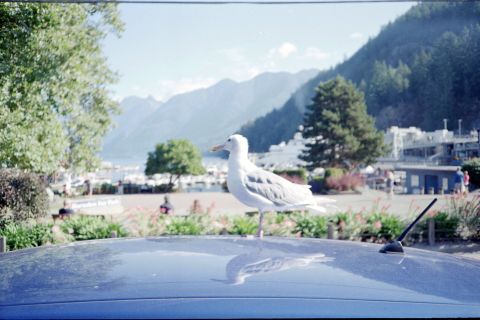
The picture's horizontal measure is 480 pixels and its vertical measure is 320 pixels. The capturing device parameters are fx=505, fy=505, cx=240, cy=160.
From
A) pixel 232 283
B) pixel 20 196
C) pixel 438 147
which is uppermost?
pixel 438 147

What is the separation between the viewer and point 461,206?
449 inches

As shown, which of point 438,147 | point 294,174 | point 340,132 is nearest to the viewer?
point 438,147

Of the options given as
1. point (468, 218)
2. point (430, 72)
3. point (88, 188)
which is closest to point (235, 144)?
point (468, 218)

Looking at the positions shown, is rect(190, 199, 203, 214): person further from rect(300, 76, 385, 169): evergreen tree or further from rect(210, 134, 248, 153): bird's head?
rect(300, 76, 385, 169): evergreen tree

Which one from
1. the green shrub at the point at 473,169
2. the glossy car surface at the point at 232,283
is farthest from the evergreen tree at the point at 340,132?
the glossy car surface at the point at 232,283

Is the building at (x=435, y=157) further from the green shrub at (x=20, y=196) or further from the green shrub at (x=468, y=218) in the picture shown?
the green shrub at (x=20, y=196)

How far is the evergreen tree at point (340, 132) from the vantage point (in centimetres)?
4031

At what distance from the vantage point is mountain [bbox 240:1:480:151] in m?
24.2

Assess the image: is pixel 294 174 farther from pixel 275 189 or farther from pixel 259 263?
pixel 259 263

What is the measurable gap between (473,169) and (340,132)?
1953cm

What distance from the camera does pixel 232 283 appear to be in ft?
4.96

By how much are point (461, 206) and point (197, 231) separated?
19.9 feet

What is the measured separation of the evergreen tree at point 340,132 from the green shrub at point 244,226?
3028 centimetres

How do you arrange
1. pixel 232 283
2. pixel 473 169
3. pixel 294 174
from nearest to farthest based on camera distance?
pixel 232 283 < pixel 473 169 < pixel 294 174
